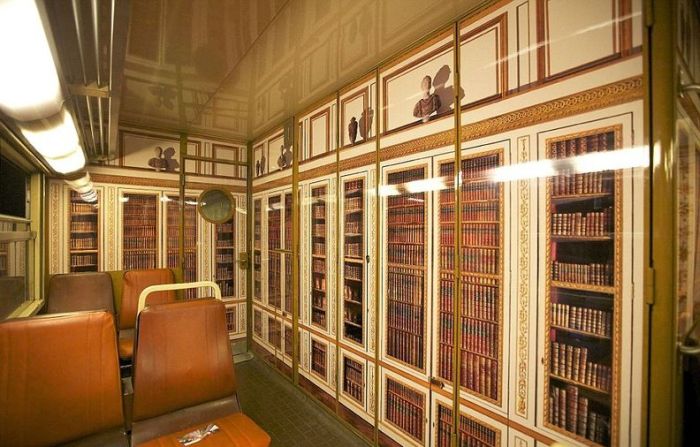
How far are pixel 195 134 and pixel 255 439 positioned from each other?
13.0 feet

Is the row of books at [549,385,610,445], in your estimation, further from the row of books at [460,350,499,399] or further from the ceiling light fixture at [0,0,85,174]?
the ceiling light fixture at [0,0,85,174]

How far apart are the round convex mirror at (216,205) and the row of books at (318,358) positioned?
2253mm

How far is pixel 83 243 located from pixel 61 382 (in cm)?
294

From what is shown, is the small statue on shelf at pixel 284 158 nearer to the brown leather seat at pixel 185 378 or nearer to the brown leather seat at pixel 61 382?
the brown leather seat at pixel 185 378

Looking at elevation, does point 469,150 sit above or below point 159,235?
above

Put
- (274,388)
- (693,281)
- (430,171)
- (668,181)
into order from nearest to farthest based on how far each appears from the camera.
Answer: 1. (668,181)
2. (693,281)
3. (430,171)
4. (274,388)

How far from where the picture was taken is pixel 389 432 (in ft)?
7.85

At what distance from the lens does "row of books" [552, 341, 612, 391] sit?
1.40m

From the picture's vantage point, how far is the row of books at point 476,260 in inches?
70.9

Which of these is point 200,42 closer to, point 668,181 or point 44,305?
point 668,181

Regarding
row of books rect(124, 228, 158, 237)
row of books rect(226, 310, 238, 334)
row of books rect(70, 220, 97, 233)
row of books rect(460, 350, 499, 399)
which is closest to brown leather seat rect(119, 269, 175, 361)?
row of books rect(124, 228, 158, 237)

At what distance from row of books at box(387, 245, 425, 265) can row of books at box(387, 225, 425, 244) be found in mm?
30

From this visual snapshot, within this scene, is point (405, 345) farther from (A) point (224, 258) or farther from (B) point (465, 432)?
(A) point (224, 258)

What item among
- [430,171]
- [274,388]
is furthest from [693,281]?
[274,388]
